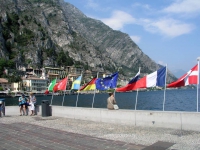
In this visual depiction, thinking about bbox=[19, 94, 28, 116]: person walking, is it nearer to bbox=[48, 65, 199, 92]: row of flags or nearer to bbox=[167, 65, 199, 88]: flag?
bbox=[48, 65, 199, 92]: row of flags

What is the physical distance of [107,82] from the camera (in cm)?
1759

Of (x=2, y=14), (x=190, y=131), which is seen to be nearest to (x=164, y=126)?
(x=190, y=131)

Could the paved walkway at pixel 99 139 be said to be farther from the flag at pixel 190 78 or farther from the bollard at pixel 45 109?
the bollard at pixel 45 109

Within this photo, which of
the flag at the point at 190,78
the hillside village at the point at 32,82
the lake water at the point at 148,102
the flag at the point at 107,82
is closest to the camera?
the flag at the point at 190,78

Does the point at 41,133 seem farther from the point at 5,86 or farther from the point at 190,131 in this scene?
the point at 5,86

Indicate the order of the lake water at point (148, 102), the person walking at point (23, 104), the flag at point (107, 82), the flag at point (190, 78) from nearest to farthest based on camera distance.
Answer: the flag at point (190, 78) → the flag at point (107, 82) → the person walking at point (23, 104) → the lake water at point (148, 102)

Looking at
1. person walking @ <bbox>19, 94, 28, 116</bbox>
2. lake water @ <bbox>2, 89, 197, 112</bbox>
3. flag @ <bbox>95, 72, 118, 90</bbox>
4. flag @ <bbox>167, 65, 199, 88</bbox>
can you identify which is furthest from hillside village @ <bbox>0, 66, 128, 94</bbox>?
flag @ <bbox>167, 65, 199, 88</bbox>

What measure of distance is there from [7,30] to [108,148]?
180m

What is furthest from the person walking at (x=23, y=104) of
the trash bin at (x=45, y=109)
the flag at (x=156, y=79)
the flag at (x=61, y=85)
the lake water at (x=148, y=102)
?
the lake water at (x=148, y=102)

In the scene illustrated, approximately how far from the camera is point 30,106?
824 inches

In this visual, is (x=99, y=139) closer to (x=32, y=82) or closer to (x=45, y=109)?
(x=45, y=109)

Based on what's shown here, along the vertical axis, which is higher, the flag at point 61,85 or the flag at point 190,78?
the flag at point 190,78

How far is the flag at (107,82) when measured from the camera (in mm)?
17250

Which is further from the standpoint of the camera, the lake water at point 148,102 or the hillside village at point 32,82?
the hillside village at point 32,82
